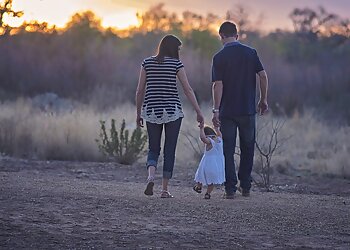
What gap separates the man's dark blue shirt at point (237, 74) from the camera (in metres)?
9.87

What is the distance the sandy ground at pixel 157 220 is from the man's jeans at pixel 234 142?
232 millimetres

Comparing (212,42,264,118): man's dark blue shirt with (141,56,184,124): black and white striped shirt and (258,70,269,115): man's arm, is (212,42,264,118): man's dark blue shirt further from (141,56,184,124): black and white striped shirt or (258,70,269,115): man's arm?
(141,56,184,124): black and white striped shirt

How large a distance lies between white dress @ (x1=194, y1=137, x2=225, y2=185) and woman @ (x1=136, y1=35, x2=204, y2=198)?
19.1 inches

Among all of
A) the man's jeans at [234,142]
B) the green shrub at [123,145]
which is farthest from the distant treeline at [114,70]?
the man's jeans at [234,142]

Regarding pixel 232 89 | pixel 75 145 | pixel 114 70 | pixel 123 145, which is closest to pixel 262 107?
pixel 232 89

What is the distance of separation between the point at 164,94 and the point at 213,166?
1.08m

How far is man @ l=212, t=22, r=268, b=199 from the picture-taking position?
9.87m

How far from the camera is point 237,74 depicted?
32.4ft

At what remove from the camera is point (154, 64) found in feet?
31.0

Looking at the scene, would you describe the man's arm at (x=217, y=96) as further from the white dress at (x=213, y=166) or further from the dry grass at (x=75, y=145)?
the dry grass at (x=75, y=145)

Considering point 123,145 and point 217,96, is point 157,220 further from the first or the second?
point 123,145

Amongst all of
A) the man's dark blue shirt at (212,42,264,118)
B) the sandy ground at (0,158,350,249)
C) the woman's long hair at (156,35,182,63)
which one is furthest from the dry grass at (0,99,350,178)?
the woman's long hair at (156,35,182,63)

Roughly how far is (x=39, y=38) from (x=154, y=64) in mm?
32757

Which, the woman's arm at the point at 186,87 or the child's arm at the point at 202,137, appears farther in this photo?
the child's arm at the point at 202,137
